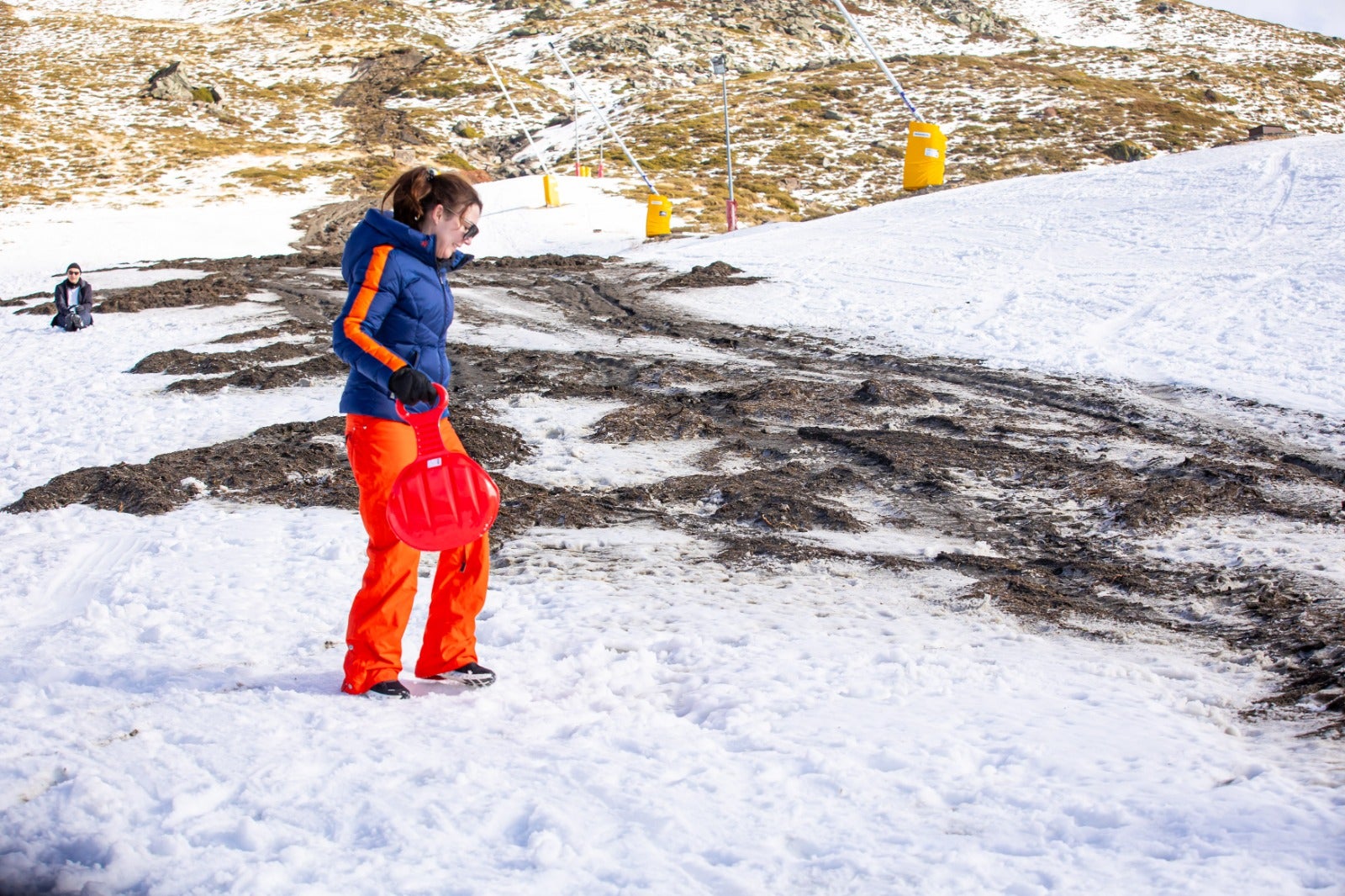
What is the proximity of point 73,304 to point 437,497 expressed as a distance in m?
12.7

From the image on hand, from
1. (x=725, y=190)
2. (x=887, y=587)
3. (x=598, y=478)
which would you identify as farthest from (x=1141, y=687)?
(x=725, y=190)

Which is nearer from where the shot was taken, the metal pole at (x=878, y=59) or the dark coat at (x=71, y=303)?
the dark coat at (x=71, y=303)

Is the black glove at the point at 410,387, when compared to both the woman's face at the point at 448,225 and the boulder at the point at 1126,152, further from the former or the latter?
the boulder at the point at 1126,152

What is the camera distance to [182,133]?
1935 inches

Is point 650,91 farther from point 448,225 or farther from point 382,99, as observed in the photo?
point 448,225

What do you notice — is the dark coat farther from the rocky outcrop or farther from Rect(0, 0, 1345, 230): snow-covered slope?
the rocky outcrop

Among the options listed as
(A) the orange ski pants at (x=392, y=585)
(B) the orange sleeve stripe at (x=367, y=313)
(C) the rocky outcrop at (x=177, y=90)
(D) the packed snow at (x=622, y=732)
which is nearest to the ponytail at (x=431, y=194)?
(B) the orange sleeve stripe at (x=367, y=313)

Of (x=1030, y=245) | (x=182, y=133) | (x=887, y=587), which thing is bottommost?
(x=887, y=587)

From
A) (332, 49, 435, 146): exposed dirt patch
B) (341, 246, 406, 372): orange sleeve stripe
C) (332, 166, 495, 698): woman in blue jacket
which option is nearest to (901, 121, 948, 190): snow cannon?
(332, 166, 495, 698): woman in blue jacket

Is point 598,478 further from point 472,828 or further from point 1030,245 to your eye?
point 1030,245

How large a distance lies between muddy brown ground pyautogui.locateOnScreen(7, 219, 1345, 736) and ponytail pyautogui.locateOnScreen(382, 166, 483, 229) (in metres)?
2.30

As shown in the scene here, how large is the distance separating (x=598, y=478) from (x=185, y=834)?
3.86m

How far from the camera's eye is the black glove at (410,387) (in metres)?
2.88

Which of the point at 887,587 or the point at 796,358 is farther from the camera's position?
the point at 796,358
